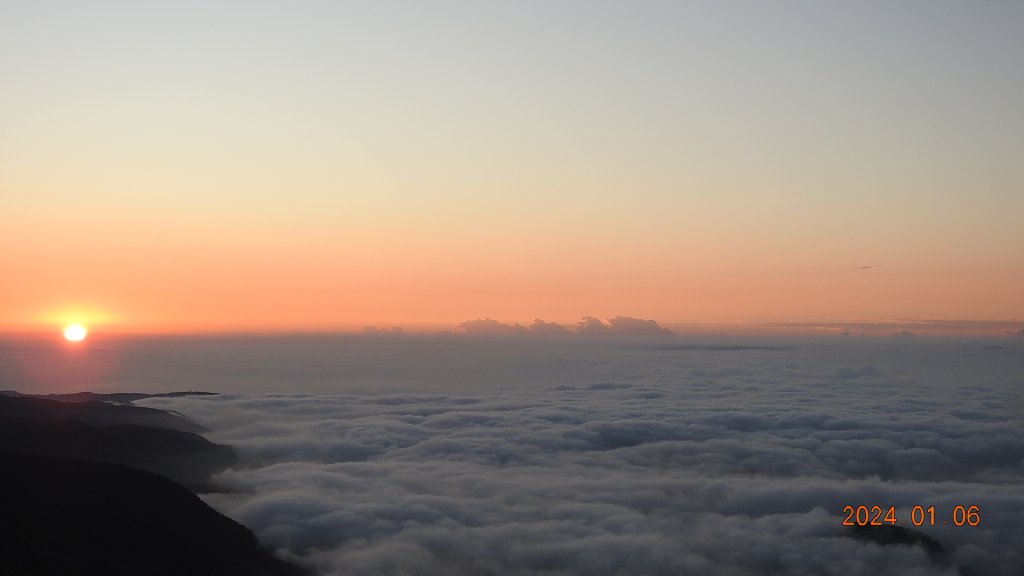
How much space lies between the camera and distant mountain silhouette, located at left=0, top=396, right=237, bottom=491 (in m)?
72.9

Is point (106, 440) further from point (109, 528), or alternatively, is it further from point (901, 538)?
point (901, 538)

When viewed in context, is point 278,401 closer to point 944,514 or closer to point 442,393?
point 442,393

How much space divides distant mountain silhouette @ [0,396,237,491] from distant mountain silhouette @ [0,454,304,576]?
17727 mm

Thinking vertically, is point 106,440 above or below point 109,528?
above

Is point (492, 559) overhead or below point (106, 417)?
below

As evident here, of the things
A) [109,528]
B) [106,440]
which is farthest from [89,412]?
[109,528]

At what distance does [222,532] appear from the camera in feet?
182

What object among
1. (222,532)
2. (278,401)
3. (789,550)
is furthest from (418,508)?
(278,401)

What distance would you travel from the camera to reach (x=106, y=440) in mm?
80562

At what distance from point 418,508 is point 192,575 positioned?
23685mm
